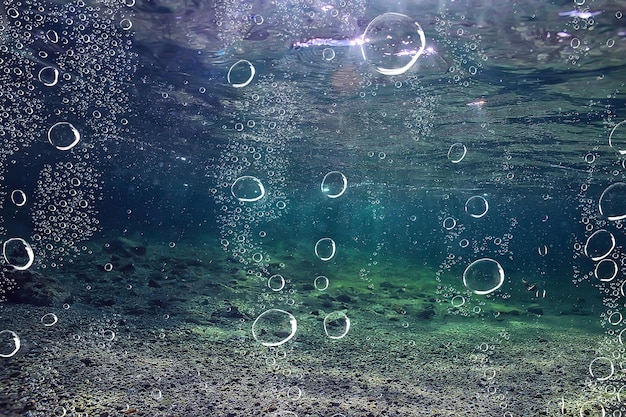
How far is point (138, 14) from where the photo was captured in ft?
31.1

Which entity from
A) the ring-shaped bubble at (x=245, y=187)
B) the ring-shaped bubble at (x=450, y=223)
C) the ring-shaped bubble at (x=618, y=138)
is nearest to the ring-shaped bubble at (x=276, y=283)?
the ring-shaped bubble at (x=245, y=187)

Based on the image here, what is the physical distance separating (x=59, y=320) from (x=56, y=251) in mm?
17198

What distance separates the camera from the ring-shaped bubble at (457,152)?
19938 millimetres

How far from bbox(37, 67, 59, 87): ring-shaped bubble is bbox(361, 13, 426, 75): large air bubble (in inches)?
→ 392

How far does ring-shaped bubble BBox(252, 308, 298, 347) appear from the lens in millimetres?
9366

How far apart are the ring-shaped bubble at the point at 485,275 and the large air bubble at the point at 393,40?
4512mm

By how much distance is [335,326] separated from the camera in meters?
11.0

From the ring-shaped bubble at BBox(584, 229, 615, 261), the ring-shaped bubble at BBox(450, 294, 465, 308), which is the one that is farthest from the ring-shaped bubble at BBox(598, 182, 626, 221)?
the ring-shaped bubble at BBox(584, 229, 615, 261)

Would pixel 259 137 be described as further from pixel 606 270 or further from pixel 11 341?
pixel 606 270

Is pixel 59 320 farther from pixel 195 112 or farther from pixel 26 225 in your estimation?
pixel 26 225

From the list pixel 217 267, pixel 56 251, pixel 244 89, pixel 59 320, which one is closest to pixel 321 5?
pixel 244 89

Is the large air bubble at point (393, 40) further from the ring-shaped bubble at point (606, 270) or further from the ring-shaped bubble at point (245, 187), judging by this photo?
the ring-shaped bubble at point (606, 270)

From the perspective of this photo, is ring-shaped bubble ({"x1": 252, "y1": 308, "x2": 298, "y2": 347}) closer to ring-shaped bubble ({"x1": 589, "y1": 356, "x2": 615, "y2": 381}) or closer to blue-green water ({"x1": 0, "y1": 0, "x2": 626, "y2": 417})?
blue-green water ({"x1": 0, "y1": 0, "x2": 626, "y2": 417})

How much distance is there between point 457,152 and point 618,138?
6772 millimetres
